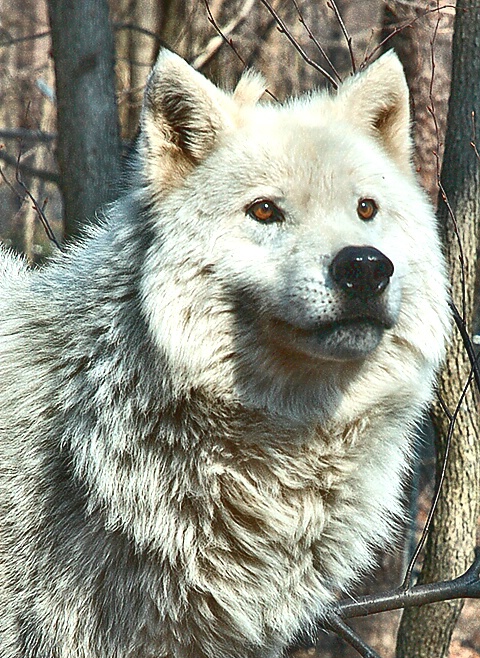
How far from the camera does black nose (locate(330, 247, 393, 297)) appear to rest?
9.59ft

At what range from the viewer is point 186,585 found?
3211 mm

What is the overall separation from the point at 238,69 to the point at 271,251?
8085mm

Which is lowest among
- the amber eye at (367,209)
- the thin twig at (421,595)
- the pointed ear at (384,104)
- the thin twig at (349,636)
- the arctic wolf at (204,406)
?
the thin twig at (349,636)

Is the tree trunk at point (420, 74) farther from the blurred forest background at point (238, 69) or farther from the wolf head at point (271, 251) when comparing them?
the wolf head at point (271, 251)

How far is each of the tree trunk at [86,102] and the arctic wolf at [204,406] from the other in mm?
2375

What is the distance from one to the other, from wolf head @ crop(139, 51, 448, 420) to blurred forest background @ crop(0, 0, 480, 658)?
731mm

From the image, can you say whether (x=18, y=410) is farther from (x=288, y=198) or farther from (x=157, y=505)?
(x=288, y=198)

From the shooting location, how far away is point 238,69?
10.7 meters

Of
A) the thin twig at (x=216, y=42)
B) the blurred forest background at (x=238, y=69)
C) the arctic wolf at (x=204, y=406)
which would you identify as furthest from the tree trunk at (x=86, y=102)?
the thin twig at (x=216, y=42)

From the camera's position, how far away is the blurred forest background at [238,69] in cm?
573

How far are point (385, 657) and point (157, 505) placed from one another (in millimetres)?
5055

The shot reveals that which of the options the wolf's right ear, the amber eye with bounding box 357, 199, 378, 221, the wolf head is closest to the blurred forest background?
the wolf's right ear

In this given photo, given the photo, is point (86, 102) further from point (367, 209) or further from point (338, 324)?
point (338, 324)

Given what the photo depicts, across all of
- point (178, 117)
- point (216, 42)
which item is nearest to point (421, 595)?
point (178, 117)
